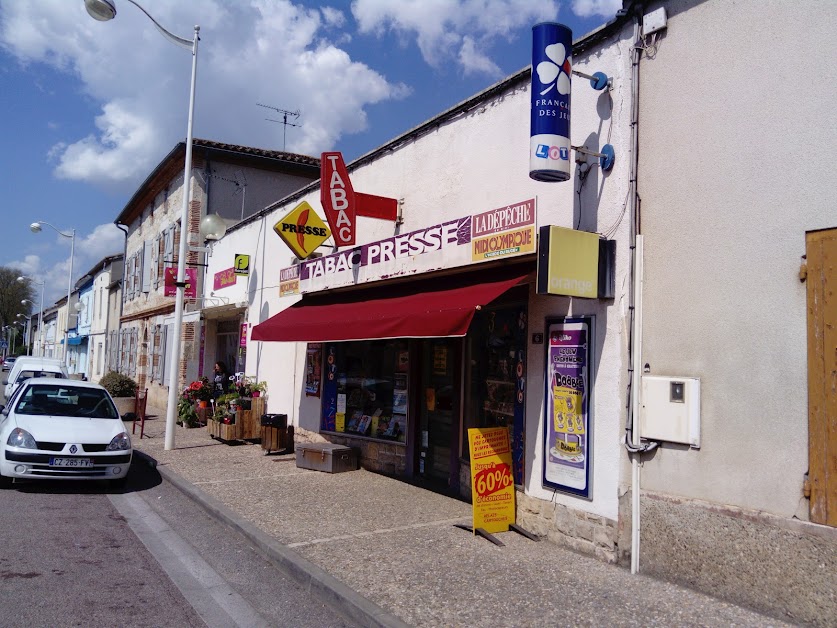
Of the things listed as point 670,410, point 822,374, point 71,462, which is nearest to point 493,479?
point 670,410

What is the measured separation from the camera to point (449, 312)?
6566 mm

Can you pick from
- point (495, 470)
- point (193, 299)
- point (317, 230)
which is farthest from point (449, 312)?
point (193, 299)

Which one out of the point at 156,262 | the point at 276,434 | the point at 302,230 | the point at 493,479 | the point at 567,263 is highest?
the point at 156,262

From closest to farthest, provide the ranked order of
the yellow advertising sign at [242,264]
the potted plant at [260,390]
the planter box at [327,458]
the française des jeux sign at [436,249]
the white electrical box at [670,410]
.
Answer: the white electrical box at [670,410]
the française des jeux sign at [436,249]
the planter box at [327,458]
the potted plant at [260,390]
the yellow advertising sign at [242,264]

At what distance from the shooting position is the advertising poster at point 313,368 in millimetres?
11320

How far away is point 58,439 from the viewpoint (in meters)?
8.23

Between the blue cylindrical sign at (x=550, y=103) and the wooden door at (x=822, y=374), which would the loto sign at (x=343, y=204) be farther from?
the wooden door at (x=822, y=374)

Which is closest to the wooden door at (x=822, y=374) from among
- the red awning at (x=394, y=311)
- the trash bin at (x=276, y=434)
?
the red awning at (x=394, y=311)

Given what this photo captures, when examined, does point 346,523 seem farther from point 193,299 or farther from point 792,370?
point 193,299

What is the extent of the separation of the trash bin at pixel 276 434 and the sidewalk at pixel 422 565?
2.29 meters

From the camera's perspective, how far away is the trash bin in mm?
11352

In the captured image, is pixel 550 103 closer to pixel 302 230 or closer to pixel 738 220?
pixel 738 220

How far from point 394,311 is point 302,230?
3.69 meters

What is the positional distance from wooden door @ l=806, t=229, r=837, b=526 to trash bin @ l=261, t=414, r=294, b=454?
871 centimetres
